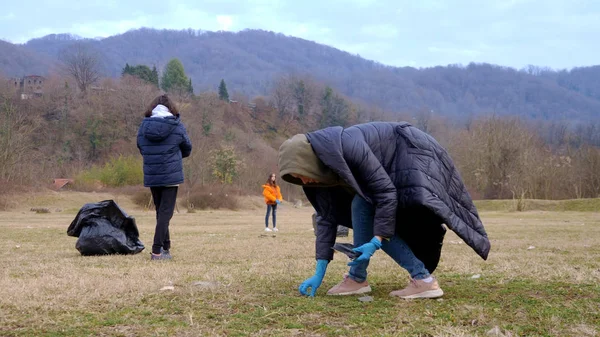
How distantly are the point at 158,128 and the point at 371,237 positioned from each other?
369 cm

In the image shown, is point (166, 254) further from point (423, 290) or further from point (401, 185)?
point (401, 185)

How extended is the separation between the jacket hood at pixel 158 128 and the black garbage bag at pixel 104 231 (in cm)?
134

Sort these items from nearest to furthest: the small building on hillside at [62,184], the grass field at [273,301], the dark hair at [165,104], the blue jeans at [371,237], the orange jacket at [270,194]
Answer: the grass field at [273,301], the blue jeans at [371,237], the dark hair at [165,104], the orange jacket at [270,194], the small building on hillside at [62,184]

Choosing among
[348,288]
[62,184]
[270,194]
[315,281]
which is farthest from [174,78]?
[315,281]

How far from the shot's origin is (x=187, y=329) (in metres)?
3.65

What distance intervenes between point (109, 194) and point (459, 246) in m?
36.2

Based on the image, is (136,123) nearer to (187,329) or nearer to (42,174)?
(42,174)

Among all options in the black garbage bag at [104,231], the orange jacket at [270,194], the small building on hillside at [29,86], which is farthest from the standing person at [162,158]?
the small building on hillside at [29,86]

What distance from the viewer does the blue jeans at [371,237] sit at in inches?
178

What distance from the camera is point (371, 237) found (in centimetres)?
460

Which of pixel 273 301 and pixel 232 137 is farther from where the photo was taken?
pixel 232 137

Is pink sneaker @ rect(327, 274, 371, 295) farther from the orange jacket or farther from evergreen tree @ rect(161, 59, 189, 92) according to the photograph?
evergreen tree @ rect(161, 59, 189, 92)

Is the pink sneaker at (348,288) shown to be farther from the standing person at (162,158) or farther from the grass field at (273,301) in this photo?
the standing person at (162,158)

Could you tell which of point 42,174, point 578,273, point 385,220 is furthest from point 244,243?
point 42,174
